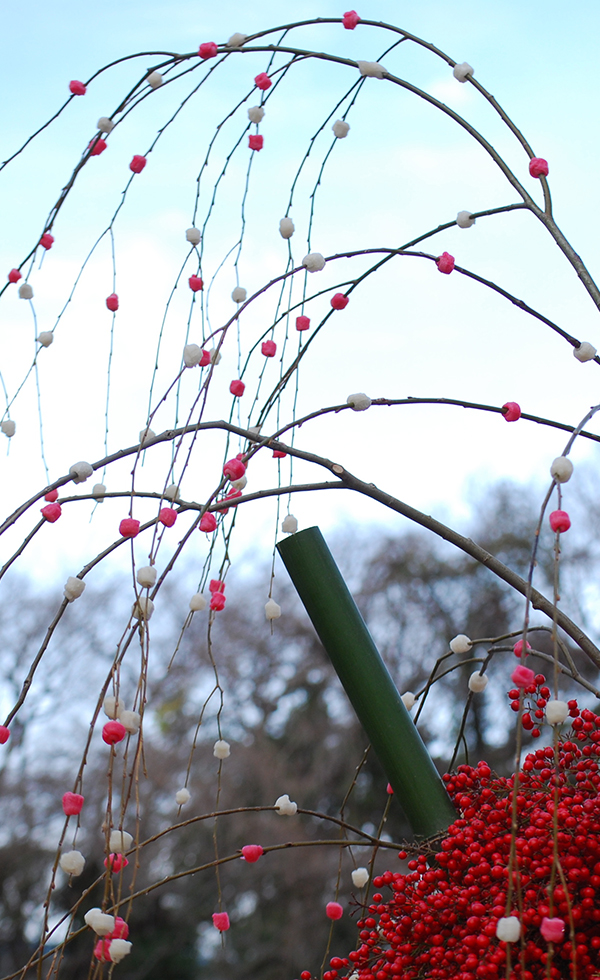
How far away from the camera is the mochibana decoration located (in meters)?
0.38

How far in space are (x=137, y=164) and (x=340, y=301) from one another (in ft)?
0.55

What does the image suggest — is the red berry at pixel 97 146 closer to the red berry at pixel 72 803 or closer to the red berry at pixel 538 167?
the red berry at pixel 538 167

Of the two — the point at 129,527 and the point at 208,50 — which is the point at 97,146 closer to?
the point at 208,50

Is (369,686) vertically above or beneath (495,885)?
above

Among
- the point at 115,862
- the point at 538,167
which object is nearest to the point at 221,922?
the point at 115,862

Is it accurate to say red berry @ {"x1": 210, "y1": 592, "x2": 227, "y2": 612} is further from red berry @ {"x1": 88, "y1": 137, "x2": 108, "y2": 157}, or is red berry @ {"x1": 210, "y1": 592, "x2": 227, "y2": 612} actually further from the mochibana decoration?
red berry @ {"x1": 88, "y1": 137, "x2": 108, "y2": 157}

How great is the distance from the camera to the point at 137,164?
0.58 metres

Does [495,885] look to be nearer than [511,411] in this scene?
Yes

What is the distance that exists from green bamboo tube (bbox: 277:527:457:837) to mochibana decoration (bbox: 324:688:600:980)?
16mm

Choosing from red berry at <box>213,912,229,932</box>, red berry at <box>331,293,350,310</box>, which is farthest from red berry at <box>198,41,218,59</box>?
red berry at <box>213,912,229,932</box>

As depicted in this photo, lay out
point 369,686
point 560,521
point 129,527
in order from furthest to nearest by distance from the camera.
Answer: point 369,686 → point 129,527 → point 560,521

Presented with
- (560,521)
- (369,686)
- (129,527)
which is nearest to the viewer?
(560,521)

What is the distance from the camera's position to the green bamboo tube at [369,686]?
20.2 inches

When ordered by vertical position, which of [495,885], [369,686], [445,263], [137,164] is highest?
[137,164]
